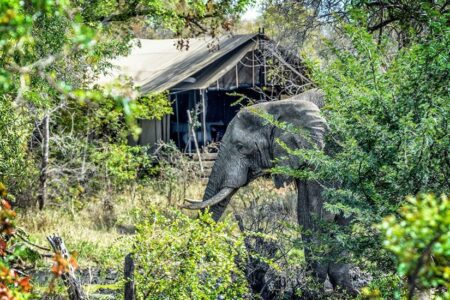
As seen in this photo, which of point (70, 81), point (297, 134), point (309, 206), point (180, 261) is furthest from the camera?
point (70, 81)

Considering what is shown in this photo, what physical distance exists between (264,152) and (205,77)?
10.4 meters

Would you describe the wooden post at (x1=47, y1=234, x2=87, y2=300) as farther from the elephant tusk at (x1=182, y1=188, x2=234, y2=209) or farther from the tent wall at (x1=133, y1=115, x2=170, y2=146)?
the tent wall at (x1=133, y1=115, x2=170, y2=146)

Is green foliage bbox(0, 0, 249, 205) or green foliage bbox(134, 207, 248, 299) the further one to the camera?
green foliage bbox(134, 207, 248, 299)

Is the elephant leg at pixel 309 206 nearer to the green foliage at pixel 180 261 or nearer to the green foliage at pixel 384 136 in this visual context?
the green foliage at pixel 384 136

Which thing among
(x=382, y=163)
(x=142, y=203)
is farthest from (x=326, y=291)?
(x=142, y=203)

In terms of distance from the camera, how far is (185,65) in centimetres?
2167

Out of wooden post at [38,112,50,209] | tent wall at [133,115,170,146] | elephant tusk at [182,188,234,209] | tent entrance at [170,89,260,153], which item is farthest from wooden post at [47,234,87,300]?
tent entrance at [170,89,260,153]

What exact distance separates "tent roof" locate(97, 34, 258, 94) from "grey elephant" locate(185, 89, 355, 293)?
8478mm

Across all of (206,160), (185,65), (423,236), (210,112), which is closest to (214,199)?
(423,236)

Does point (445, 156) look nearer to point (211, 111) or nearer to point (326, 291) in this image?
point (326, 291)

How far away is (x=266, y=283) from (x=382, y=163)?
257 centimetres

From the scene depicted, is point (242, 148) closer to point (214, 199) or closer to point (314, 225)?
→ point (214, 199)

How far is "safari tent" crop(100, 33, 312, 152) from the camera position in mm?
20281

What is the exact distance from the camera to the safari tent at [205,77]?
20281 mm
